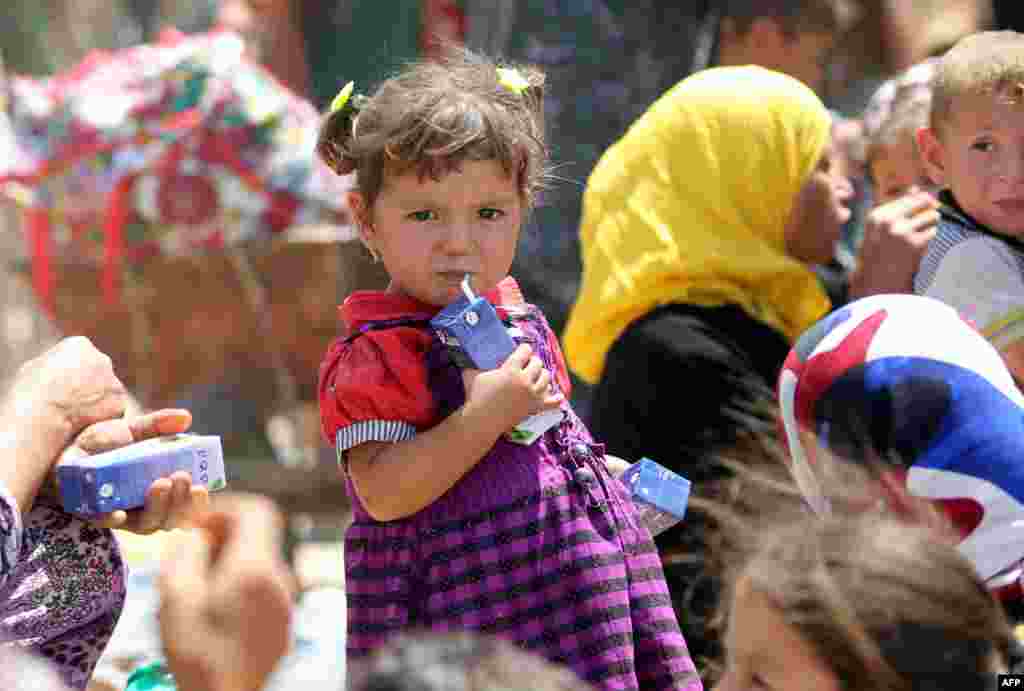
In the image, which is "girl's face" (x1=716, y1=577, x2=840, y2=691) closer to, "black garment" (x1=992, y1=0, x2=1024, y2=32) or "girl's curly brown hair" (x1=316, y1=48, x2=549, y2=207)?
"girl's curly brown hair" (x1=316, y1=48, x2=549, y2=207)

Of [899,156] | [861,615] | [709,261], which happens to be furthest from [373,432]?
[899,156]

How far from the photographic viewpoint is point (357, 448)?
2393mm

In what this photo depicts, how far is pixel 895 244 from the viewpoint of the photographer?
3393 mm

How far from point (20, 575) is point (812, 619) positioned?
1.12 meters

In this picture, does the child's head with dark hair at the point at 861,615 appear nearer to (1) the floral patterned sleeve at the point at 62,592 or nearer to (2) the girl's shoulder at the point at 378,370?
(2) the girl's shoulder at the point at 378,370

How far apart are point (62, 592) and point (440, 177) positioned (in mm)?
772

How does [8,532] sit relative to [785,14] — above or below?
above

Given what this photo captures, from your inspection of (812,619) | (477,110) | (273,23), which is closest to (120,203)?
(273,23)

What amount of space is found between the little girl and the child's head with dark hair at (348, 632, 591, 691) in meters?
0.94

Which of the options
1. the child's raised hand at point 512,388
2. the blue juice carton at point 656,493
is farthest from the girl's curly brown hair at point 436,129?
the blue juice carton at point 656,493

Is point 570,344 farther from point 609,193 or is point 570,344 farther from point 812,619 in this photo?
point 812,619

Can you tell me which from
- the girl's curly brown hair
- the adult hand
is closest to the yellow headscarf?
the girl's curly brown hair

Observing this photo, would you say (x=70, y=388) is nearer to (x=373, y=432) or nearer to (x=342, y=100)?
(x=373, y=432)

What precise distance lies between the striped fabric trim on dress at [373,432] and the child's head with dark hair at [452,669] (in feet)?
3.18
